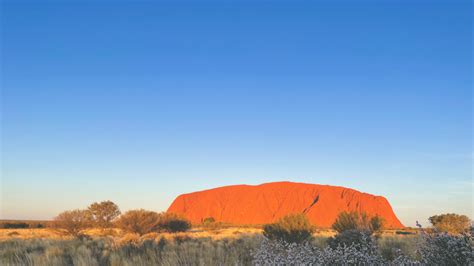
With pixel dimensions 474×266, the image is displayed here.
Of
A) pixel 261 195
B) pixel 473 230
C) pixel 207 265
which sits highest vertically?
pixel 261 195

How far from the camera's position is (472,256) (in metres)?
5.34

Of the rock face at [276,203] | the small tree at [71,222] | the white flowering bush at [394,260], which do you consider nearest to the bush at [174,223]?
the small tree at [71,222]

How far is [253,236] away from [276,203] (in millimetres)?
97186

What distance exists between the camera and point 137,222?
26953 mm

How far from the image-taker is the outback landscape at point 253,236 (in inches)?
234

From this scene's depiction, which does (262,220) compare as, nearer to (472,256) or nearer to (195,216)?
(195,216)

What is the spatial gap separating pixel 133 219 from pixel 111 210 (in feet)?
36.2

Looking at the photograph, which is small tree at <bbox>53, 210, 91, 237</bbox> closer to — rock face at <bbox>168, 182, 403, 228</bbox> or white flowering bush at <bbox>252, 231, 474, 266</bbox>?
white flowering bush at <bbox>252, 231, 474, 266</bbox>

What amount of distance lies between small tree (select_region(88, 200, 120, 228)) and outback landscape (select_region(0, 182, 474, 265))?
8 centimetres

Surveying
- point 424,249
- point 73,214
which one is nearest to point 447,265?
point 424,249

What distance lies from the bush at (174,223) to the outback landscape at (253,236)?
3.3 inches

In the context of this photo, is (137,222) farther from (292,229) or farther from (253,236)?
(292,229)

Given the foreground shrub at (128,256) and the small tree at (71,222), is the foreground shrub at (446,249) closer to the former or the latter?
the foreground shrub at (128,256)

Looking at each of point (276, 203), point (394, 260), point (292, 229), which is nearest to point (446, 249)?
point (394, 260)
